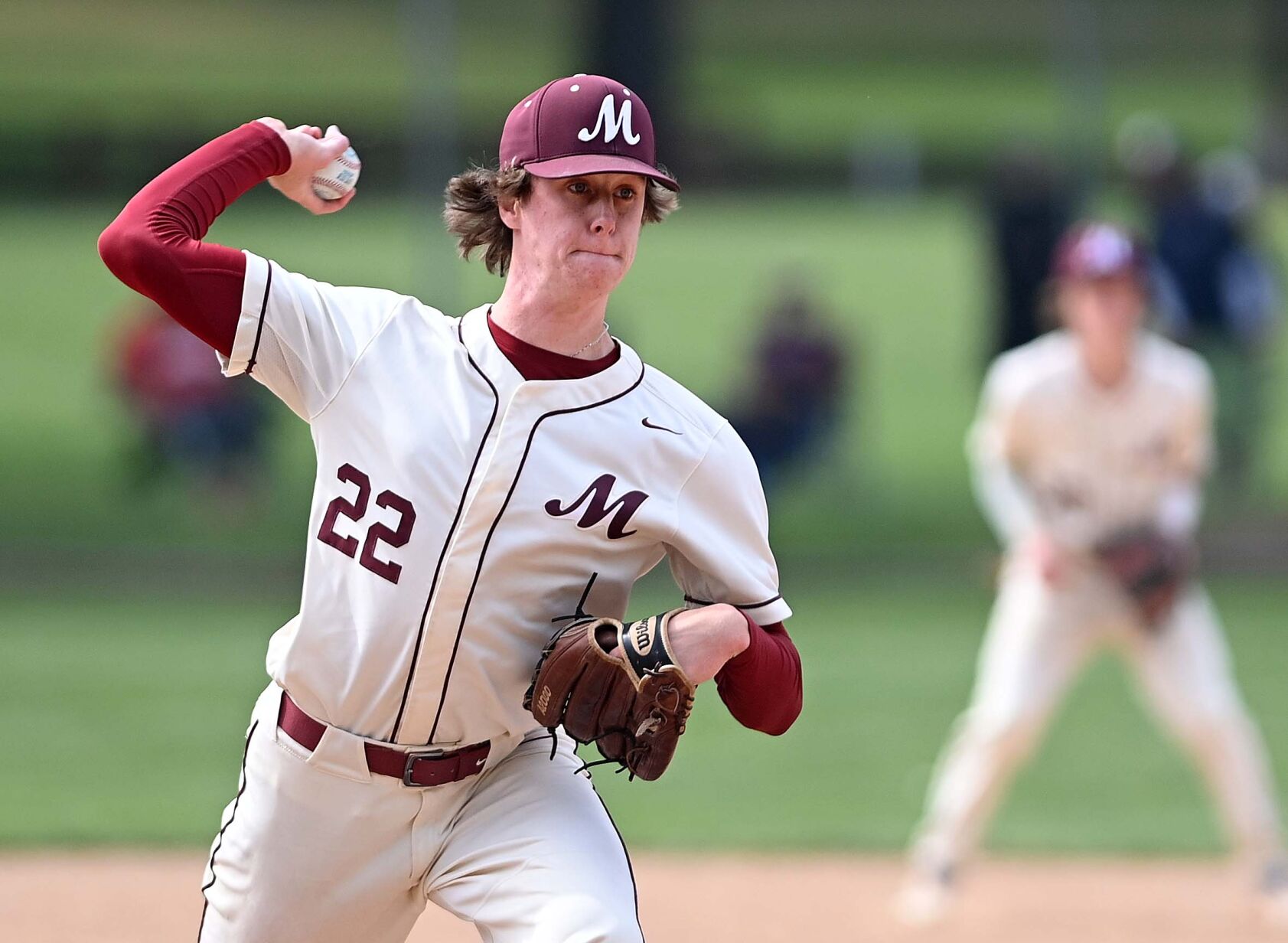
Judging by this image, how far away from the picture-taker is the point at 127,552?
12.4m

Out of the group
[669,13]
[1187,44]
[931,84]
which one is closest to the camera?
[669,13]

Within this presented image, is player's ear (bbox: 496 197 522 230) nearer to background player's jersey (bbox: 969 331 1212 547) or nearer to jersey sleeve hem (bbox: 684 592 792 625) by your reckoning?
jersey sleeve hem (bbox: 684 592 792 625)

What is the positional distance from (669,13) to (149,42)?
829 centimetres

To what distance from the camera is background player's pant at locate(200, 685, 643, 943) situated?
3.28 m

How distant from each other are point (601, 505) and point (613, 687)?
0.31 meters

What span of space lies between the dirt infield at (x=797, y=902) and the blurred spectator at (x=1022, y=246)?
18.5 ft

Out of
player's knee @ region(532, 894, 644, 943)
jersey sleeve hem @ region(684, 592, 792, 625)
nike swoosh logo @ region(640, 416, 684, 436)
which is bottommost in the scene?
player's knee @ region(532, 894, 644, 943)

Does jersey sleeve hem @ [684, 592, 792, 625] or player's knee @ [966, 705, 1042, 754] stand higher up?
jersey sleeve hem @ [684, 592, 792, 625]

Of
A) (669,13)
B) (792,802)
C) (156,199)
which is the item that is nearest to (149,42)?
(669,13)

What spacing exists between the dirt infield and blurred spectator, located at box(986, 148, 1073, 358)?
5.64m

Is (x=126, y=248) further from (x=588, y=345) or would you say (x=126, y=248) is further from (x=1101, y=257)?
(x=1101, y=257)

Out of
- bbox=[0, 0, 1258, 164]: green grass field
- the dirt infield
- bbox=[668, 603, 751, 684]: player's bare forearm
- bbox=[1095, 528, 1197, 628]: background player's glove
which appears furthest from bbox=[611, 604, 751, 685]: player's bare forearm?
bbox=[0, 0, 1258, 164]: green grass field

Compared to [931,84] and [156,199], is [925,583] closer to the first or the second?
[156,199]

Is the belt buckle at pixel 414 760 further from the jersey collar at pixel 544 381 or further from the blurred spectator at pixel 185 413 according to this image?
the blurred spectator at pixel 185 413
